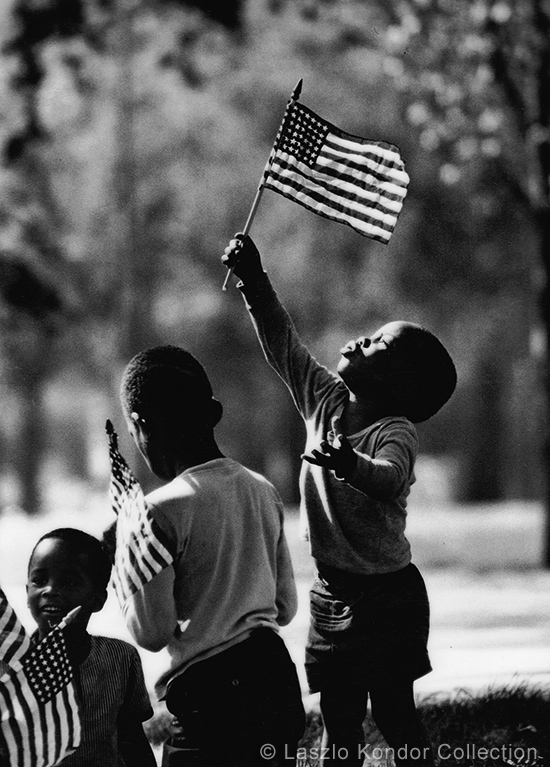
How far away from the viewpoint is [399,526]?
4066 millimetres

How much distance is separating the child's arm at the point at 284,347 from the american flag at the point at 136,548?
2.92 ft

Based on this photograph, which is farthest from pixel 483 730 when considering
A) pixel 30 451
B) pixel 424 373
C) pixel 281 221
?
pixel 30 451

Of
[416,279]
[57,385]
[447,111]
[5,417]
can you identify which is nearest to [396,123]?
[416,279]

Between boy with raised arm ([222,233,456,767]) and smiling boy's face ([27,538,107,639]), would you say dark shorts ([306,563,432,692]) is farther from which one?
smiling boy's face ([27,538,107,639])

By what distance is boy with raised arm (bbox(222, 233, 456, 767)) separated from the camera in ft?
13.1

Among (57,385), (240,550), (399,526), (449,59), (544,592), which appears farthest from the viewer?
(57,385)

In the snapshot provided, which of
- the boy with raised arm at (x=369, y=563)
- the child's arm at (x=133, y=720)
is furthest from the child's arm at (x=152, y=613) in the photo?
the boy with raised arm at (x=369, y=563)

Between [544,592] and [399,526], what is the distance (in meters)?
7.73

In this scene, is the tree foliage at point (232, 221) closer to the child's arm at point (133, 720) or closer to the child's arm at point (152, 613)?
the child's arm at point (133, 720)

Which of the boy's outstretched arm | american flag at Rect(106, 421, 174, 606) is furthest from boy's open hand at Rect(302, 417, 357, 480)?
american flag at Rect(106, 421, 174, 606)

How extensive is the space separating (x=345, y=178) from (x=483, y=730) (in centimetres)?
211

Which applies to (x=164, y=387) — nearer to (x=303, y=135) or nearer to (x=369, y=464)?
(x=369, y=464)

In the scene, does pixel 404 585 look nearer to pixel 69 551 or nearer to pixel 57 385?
pixel 69 551

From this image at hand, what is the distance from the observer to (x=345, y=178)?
4.59 m
